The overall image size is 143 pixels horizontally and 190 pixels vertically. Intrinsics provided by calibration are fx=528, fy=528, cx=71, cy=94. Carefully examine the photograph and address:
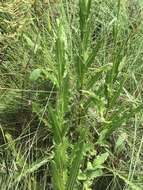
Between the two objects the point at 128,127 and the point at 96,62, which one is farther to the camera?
the point at 96,62

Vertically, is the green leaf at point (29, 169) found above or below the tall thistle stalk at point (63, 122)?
below

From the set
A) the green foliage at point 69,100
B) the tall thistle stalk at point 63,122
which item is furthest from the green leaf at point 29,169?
the tall thistle stalk at point 63,122

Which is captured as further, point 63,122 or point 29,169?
point 29,169

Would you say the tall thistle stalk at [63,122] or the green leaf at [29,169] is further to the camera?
the green leaf at [29,169]

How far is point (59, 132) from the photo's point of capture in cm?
135

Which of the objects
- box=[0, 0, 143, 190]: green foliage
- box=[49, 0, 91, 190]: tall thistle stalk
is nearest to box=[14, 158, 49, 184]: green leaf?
box=[0, 0, 143, 190]: green foliage

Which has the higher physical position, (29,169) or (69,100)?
(69,100)

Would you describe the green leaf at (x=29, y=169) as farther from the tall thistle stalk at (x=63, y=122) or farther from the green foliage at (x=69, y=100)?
the tall thistle stalk at (x=63, y=122)

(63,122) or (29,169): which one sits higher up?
(63,122)

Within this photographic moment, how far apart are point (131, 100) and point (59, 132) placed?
1.41ft

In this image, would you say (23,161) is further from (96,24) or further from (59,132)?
(96,24)

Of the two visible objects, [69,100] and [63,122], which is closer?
[63,122]

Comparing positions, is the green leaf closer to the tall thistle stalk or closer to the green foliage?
the green foliage

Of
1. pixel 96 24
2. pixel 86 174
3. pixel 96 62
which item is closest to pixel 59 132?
pixel 86 174
